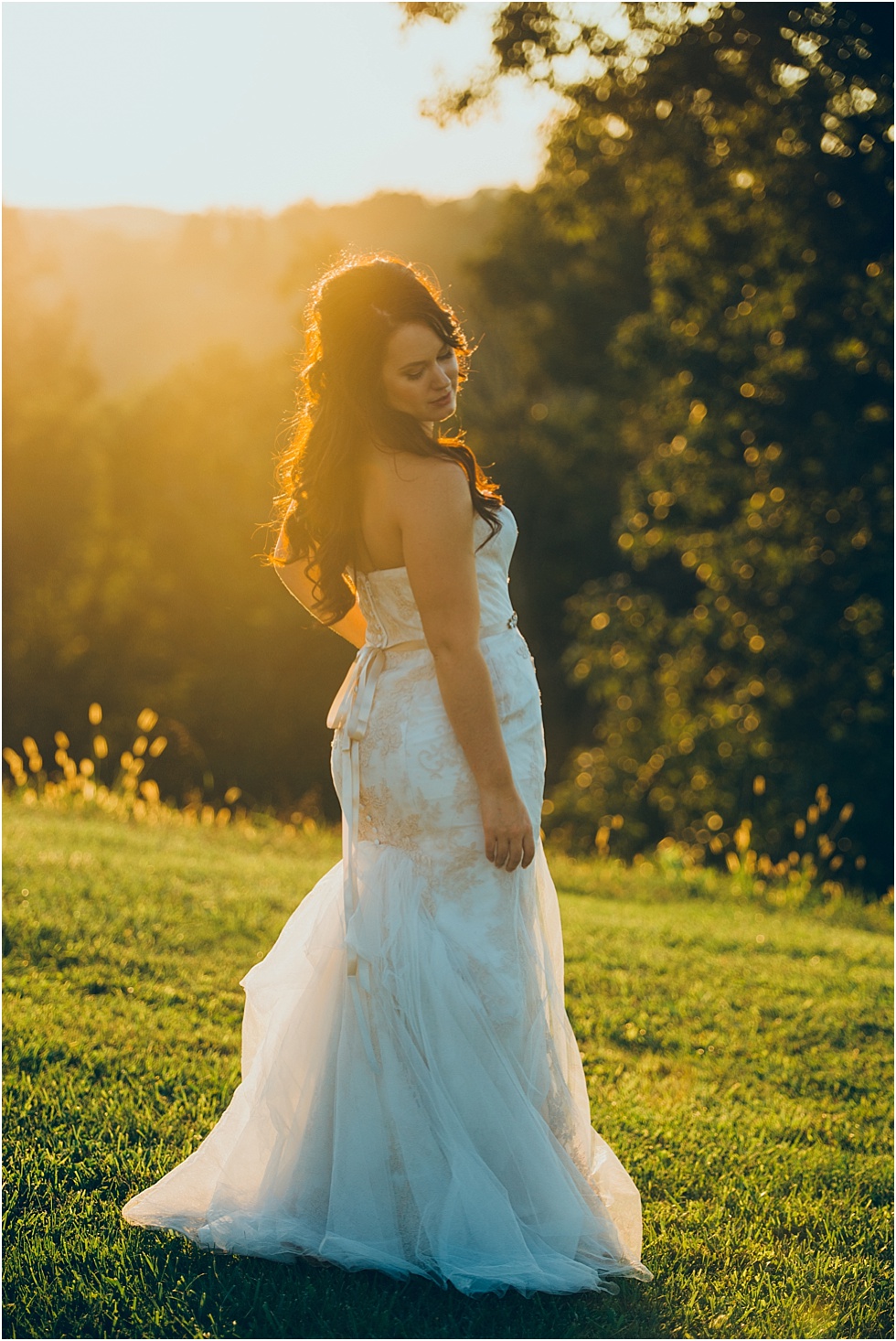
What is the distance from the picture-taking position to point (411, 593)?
284 centimetres

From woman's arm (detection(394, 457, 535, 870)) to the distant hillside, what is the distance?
1600 centimetres

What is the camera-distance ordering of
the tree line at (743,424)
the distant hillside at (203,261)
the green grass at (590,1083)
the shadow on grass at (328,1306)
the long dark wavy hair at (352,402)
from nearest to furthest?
the shadow on grass at (328,1306) → the green grass at (590,1083) → the long dark wavy hair at (352,402) → the tree line at (743,424) → the distant hillside at (203,261)

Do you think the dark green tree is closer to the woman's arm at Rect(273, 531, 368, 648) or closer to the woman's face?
the woman's arm at Rect(273, 531, 368, 648)

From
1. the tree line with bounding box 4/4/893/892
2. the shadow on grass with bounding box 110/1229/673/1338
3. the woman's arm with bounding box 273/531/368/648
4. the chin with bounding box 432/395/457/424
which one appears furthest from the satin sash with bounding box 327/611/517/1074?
the tree line with bounding box 4/4/893/892

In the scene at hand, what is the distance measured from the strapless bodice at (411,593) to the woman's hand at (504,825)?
18.0 inches

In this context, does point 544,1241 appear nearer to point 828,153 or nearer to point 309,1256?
point 309,1256

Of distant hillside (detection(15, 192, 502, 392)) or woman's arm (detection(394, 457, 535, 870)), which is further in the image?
distant hillside (detection(15, 192, 502, 392))

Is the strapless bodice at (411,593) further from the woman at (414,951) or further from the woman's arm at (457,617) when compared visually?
the woman's arm at (457,617)

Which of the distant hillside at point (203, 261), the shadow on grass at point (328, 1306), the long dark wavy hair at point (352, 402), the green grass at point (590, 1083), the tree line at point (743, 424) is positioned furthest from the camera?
the distant hillside at point (203, 261)

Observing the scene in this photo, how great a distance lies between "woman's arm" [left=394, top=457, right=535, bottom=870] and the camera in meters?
2.70

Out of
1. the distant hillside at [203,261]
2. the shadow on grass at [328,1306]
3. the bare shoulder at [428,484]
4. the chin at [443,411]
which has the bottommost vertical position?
the shadow on grass at [328,1306]

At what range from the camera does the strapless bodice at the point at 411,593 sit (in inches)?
113

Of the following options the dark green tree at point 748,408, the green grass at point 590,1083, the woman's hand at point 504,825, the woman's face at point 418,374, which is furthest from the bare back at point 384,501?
the dark green tree at point 748,408

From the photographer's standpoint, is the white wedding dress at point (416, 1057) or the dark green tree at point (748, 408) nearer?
the white wedding dress at point (416, 1057)
